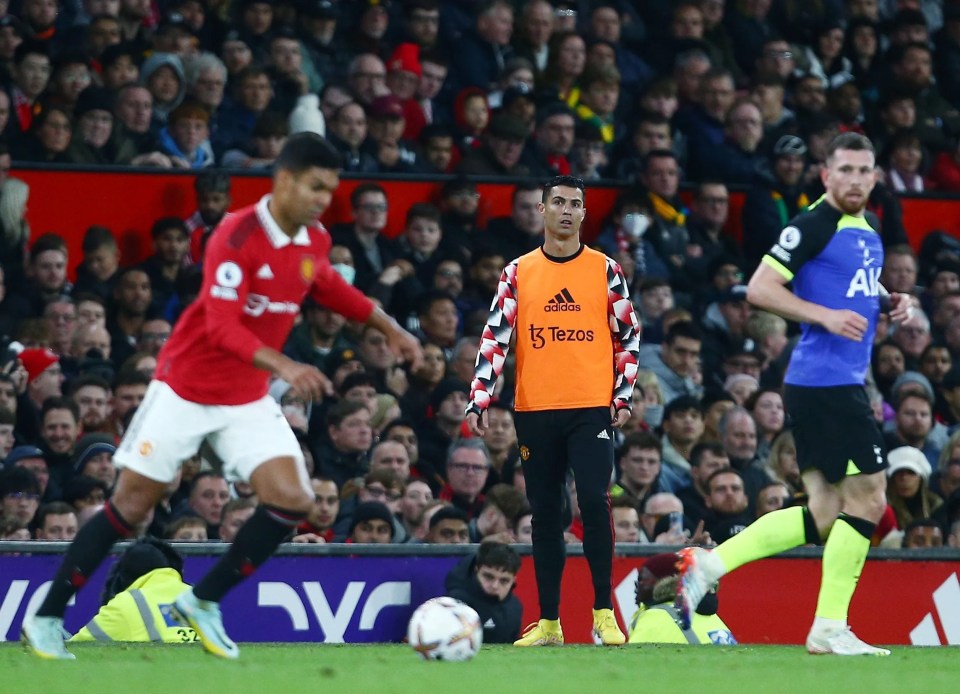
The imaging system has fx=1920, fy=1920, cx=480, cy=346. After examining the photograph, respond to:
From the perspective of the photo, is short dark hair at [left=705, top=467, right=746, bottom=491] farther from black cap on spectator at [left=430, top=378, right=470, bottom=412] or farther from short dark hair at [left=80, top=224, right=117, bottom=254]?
short dark hair at [left=80, top=224, right=117, bottom=254]

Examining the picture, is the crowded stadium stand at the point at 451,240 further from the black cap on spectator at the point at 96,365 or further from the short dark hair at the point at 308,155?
the short dark hair at the point at 308,155

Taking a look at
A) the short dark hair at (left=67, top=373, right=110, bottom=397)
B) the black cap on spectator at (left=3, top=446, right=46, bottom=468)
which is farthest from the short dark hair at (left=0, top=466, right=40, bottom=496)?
the short dark hair at (left=67, top=373, right=110, bottom=397)

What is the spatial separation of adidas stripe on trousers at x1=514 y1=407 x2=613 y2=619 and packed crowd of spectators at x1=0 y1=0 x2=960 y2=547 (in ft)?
6.32

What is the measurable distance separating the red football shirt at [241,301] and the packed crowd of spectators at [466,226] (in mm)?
3624

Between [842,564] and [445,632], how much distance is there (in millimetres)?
1904

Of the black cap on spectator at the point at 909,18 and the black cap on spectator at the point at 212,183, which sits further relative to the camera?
the black cap on spectator at the point at 909,18

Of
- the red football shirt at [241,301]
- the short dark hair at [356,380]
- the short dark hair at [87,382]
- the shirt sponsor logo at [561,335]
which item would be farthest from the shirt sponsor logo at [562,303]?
the short dark hair at [87,382]

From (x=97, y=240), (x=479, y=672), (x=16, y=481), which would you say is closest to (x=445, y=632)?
(x=479, y=672)

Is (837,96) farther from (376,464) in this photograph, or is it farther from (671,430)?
(376,464)

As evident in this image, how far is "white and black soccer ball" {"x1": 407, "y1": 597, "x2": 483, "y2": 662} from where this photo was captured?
7750 mm

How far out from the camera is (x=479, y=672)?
724 centimetres

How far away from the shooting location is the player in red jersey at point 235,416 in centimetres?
765

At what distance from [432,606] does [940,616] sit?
4.88 metres

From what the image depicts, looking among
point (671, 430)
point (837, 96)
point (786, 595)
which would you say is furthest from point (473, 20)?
point (786, 595)
